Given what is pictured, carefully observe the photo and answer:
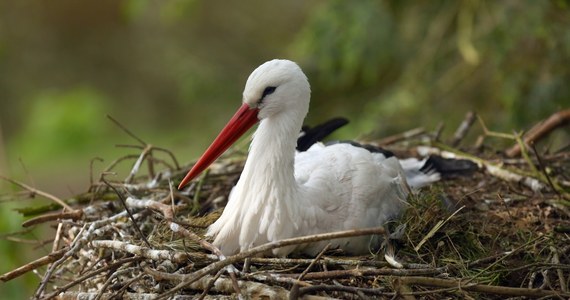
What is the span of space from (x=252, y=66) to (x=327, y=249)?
5.65 m

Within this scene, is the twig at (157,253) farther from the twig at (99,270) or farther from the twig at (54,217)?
the twig at (54,217)

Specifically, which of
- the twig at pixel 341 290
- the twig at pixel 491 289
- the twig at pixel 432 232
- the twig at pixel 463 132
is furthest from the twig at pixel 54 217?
the twig at pixel 463 132

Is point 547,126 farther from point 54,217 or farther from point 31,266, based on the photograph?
point 31,266

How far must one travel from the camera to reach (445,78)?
5.86 meters

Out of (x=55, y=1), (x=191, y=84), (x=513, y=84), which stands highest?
(x=55, y=1)

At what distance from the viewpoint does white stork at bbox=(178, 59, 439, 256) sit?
10.5ft

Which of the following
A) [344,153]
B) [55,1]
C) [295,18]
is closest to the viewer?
[344,153]

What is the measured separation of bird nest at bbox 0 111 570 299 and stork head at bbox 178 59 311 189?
258 millimetres

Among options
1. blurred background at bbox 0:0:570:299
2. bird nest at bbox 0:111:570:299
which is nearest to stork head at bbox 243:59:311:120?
bird nest at bbox 0:111:570:299

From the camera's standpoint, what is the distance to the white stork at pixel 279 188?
10.5 feet

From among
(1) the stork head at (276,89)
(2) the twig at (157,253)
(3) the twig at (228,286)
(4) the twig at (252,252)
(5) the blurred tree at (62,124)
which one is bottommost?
(5) the blurred tree at (62,124)

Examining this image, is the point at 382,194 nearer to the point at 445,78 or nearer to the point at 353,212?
the point at 353,212

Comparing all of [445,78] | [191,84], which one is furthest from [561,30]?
[191,84]

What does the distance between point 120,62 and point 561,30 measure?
8.56 meters
